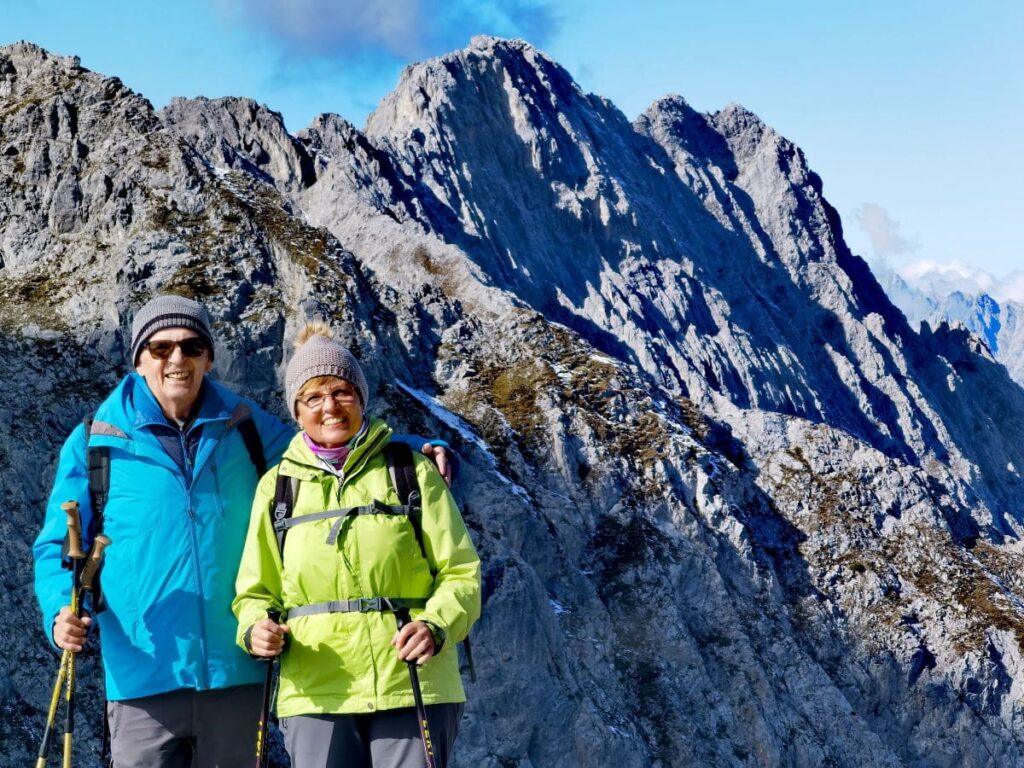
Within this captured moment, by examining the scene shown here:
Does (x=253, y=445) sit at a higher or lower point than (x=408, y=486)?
higher

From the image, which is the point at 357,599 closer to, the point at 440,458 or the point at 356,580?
the point at 356,580

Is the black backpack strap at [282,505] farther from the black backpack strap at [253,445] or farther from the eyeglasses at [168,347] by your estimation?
the eyeglasses at [168,347]

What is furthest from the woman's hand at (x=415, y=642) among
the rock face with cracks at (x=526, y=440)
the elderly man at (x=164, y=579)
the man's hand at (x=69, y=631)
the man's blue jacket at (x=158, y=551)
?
the rock face with cracks at (x=526, y=440)

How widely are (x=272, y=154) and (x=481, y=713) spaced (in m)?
45.4

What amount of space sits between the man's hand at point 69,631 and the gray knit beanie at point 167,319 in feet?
5.49

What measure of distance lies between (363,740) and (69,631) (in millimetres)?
1935

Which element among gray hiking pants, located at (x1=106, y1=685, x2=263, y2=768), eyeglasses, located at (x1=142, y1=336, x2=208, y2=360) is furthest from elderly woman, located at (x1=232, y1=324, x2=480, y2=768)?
eyeglasses, located at (x1=142, y1=336, x2=208, y2=360)

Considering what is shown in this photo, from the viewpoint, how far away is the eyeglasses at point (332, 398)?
261 inches

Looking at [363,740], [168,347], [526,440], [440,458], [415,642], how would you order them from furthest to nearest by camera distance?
1. [526,440]
2. [168,347]
3. [440,458]
4. [363,740]
5. [415,642]

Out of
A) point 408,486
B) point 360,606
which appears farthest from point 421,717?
point 408,486

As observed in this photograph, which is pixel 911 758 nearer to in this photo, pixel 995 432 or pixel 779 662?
pixel 779 662

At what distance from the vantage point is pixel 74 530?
6.57m

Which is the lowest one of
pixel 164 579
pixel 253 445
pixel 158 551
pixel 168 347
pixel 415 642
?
pixel 415 642

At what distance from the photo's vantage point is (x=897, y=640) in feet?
173
